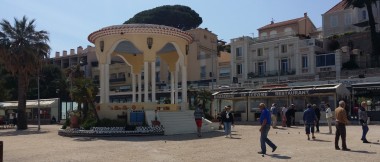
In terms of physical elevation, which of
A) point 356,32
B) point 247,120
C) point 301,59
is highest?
point 356,32

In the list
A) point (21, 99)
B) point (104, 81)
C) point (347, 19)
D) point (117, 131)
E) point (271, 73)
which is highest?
point (347, 19)

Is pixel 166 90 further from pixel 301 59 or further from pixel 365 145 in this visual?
pixel 365 145

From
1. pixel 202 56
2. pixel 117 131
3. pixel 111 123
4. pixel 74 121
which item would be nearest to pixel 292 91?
pixel 111 123

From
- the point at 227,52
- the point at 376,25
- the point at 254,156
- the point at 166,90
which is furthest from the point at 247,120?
the point at 227,52

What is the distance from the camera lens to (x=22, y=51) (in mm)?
34969

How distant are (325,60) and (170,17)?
1521 inches

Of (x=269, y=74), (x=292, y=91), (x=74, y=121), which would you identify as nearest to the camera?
(x=74, y=121)

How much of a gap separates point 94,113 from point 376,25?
49.3 metres

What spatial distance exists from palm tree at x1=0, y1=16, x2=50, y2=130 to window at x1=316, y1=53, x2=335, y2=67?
35266 millimetres

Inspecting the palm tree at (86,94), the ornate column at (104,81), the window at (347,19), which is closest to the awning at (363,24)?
the window at (347,19)

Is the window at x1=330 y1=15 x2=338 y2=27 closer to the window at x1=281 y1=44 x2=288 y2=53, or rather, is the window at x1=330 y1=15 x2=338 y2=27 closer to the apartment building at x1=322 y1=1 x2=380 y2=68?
the apartment building at x1=322 y1=1 x2=380 y2=68

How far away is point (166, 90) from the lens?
56812 millimetres

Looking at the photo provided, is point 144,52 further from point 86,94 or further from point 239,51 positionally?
point 239,51

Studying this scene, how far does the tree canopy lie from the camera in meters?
86.7
